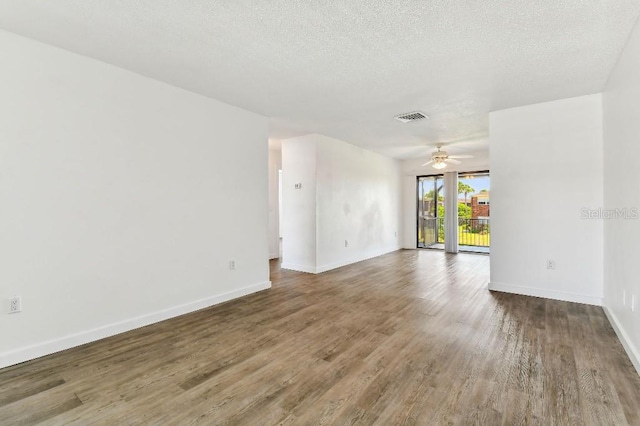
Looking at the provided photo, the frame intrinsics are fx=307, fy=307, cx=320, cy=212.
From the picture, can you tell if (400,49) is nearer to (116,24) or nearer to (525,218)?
(116,24)

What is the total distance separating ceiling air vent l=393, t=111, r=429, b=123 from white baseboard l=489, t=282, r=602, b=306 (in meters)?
2.65

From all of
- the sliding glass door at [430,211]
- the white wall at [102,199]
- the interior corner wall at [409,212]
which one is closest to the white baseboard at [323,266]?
the white wall at [102,199]

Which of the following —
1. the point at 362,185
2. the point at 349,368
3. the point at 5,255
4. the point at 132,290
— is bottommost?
the point at 349,368

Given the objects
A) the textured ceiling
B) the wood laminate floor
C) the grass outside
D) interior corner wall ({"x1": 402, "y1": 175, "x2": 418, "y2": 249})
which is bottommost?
the wood laminate floor

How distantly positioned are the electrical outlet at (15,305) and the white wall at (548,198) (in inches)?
206

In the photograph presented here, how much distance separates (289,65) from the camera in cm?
295

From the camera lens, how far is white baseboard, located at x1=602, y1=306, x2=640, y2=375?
2.25m

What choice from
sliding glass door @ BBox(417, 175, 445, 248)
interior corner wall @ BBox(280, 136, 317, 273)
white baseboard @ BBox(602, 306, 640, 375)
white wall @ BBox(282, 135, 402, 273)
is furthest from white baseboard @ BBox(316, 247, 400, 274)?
white baseboard @ BBox(602, 306, 640, 375)

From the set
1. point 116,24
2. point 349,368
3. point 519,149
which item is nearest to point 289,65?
point 116,24

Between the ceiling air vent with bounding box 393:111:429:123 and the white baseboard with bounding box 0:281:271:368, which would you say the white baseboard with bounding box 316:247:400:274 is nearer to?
the white baseboard with bounding box 0:281:271:368

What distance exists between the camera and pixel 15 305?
2.42m

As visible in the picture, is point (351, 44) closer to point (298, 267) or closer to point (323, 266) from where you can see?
point (323, 266)

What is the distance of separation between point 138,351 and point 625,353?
4.02m

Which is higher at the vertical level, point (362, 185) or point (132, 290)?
point (362, 185)
